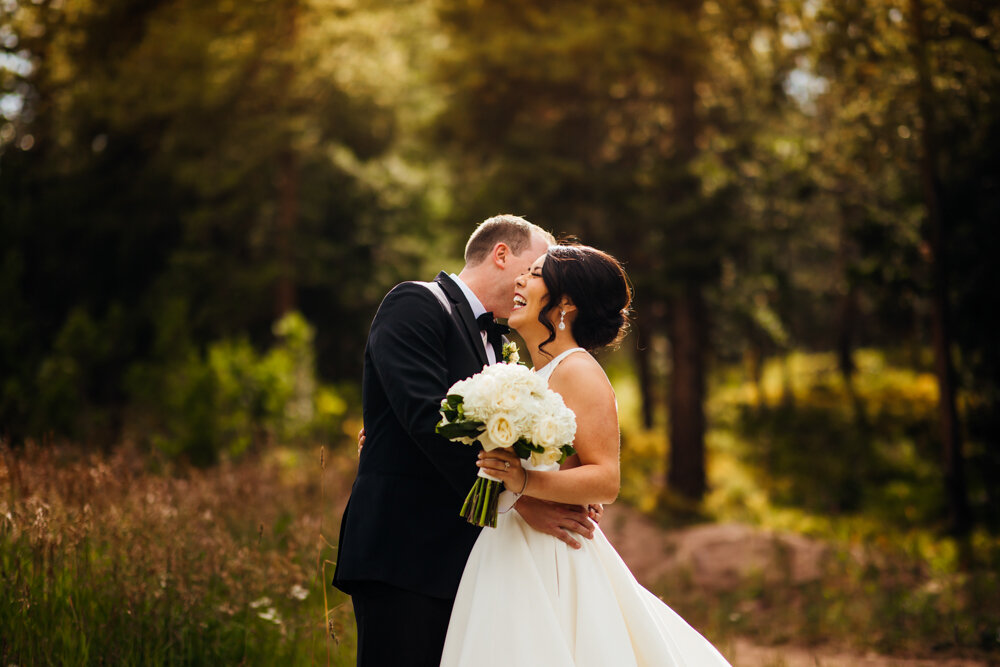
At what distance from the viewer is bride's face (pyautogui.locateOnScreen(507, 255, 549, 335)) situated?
3260 millimetres

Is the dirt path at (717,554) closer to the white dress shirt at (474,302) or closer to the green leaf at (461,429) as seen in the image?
the white dress shirt at (474,302)

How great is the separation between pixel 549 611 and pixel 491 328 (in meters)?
1.16

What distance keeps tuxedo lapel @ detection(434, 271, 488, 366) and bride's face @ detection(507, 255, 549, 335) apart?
0.15 m

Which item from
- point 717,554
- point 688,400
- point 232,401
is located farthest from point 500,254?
point 688,400

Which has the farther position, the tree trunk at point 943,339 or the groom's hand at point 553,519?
the tree trunk at point 943,339

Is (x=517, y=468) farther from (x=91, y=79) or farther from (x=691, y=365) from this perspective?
(x=91, y=79)

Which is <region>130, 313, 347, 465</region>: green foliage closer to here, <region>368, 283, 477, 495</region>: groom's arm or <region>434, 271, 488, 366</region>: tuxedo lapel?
<region>434, 271, 488, 366</region>: tuxedo lapel

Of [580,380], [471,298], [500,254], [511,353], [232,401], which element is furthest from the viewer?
[232,401]

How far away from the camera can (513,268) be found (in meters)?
3.52

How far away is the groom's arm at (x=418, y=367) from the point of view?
2828mm

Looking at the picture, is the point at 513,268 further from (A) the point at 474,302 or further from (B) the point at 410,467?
(B) the point at 410,467

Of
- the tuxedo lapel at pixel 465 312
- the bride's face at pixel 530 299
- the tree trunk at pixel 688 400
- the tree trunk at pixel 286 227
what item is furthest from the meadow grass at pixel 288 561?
the tree trunk at pixel 286 227

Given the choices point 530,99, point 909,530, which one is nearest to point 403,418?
point 909,530

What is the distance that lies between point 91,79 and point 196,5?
3.86m
